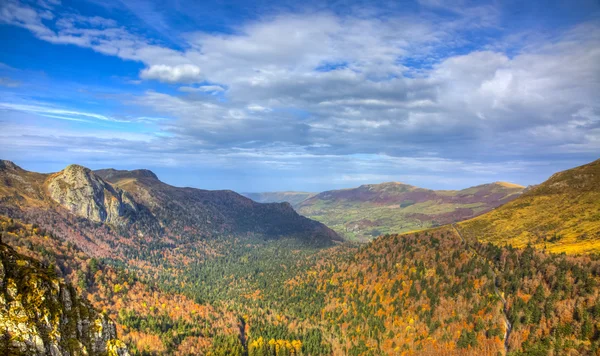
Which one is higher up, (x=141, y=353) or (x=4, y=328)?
(x=4, y=328)

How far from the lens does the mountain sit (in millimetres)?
63250

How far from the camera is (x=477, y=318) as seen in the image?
200m

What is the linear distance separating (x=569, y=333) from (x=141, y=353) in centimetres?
21895

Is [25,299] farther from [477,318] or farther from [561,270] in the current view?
[561,270]

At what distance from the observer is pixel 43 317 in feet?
229

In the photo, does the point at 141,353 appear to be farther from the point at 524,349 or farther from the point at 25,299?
the point at 524,349

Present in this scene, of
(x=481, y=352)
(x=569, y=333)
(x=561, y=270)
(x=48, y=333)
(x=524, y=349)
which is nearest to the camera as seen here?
(x=48, y=333)

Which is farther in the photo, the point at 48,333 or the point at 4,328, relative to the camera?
the point at 48,333

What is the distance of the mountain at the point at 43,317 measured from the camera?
63.2 m

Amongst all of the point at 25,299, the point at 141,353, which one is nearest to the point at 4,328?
the point at 25,299

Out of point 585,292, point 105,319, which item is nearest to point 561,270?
point 585,292

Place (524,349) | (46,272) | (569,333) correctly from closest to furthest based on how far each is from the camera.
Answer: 1. (46,272)
2. (569,333)
3. (524,349)

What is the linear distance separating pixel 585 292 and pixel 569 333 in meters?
29.3

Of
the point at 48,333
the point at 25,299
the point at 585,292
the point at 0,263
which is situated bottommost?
the point at 585,292
